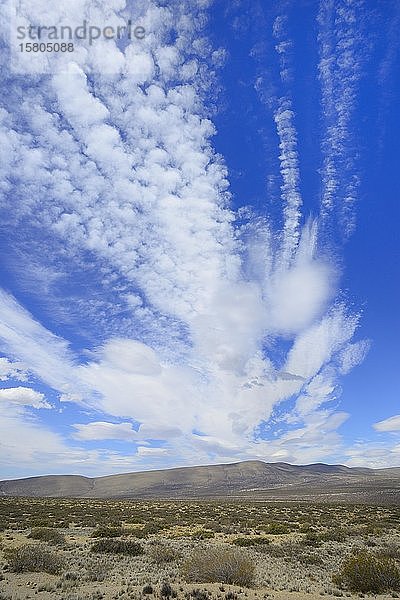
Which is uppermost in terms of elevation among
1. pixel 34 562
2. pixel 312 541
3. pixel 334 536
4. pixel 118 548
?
pixel 34 562

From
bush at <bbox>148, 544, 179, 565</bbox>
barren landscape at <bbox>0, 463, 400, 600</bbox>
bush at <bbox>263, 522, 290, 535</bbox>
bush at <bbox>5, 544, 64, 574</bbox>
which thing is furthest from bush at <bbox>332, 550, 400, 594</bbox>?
bush at <bbox>263, 522, 290, 535</bbox>

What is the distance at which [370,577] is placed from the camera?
14.4 m

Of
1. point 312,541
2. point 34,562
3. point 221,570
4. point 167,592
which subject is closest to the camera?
point 167,592

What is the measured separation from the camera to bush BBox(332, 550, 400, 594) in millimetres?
14148

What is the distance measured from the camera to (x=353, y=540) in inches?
1054

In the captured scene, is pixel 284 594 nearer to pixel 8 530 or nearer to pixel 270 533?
pixel 270 533

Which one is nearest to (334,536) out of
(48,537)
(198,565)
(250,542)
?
(250,542)

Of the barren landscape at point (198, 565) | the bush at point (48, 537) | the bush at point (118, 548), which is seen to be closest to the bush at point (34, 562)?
the barren landscape at point (198, 565)

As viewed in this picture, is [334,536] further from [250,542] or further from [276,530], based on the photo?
[250,542]

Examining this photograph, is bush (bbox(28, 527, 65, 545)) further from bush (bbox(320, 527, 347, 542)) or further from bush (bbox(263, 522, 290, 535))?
bush (bbox(320, 527, 347, 542))

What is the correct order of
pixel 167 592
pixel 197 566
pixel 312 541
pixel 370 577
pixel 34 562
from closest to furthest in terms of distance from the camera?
pixel 167 592, pixel 370 577, pixel 197 566, pixel 34 562, pixel 312 541

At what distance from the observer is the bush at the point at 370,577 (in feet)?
46.4

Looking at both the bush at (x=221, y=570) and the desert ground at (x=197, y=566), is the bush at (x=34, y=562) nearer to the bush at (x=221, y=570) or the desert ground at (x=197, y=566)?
the desert ground at (x=197, y=566)

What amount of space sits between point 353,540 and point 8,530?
2478cm
